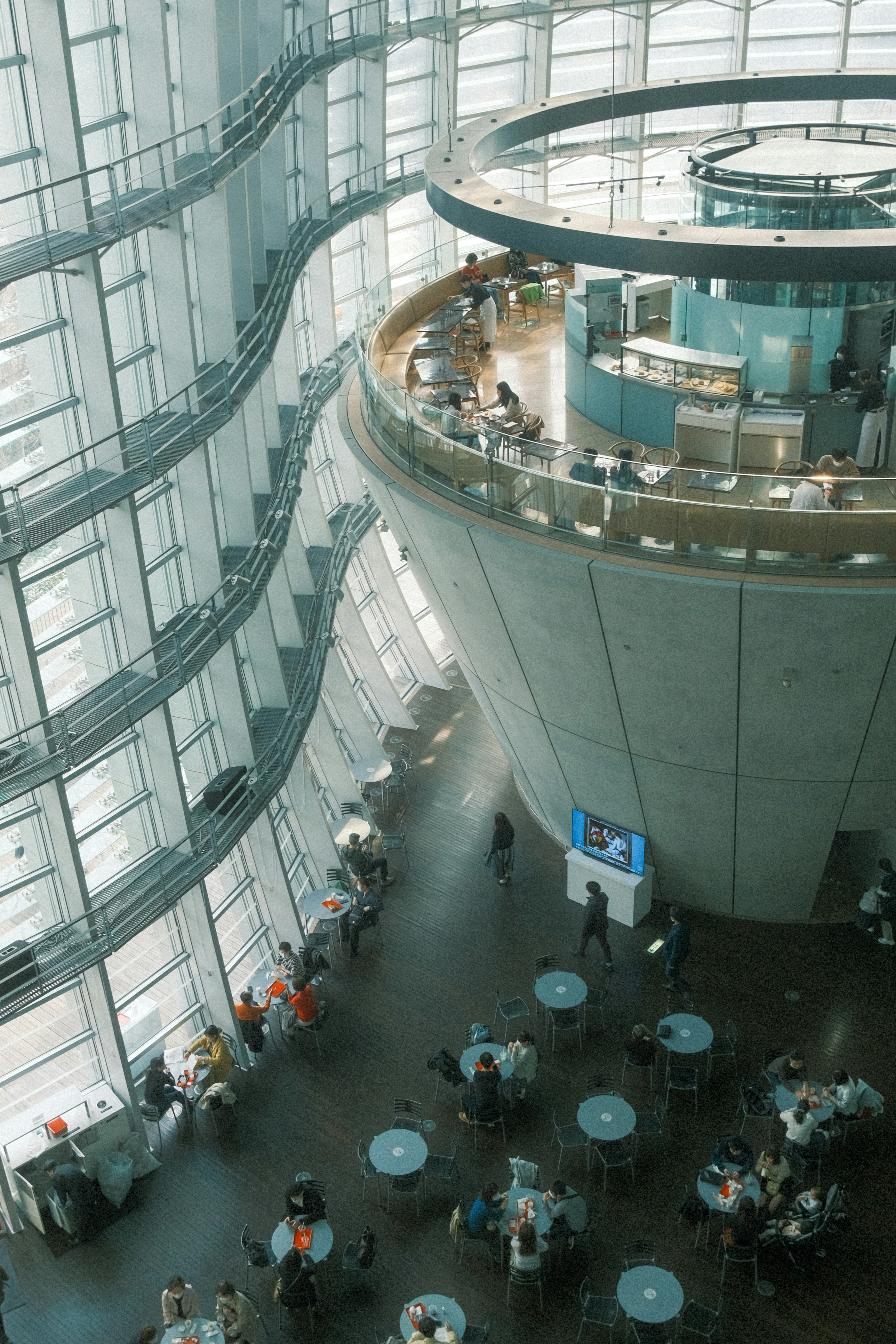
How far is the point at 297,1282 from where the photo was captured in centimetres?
1509

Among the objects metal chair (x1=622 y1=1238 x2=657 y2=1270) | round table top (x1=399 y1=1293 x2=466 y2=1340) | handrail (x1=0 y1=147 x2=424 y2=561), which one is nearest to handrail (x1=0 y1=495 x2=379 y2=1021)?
handrail (x1=0 y1=147 x2=424 y2=561)

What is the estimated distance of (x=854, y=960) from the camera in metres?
20.3

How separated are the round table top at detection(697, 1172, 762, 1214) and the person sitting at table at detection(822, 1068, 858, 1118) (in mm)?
1708

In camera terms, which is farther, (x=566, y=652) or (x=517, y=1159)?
(x=566, y=652)

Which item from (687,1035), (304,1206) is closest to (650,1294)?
(304,1206)

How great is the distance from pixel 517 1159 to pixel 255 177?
1498 centimetres

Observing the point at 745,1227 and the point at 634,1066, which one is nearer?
the point at 745,1227

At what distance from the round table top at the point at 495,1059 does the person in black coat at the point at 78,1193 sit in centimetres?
506

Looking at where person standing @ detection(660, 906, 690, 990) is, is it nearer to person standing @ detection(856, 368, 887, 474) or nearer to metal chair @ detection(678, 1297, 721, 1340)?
metal chair @ detection(678, 1297, 721, 1340)

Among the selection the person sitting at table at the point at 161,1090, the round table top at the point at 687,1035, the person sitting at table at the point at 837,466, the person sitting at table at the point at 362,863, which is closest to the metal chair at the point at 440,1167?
the round table top at the point at 687,1035

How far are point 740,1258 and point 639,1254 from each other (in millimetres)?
1167

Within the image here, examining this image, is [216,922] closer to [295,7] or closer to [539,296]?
[539,296]

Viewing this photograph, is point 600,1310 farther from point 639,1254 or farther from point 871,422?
point 871,422

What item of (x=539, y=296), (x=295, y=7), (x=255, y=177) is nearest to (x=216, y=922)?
(x=255, y=177)
